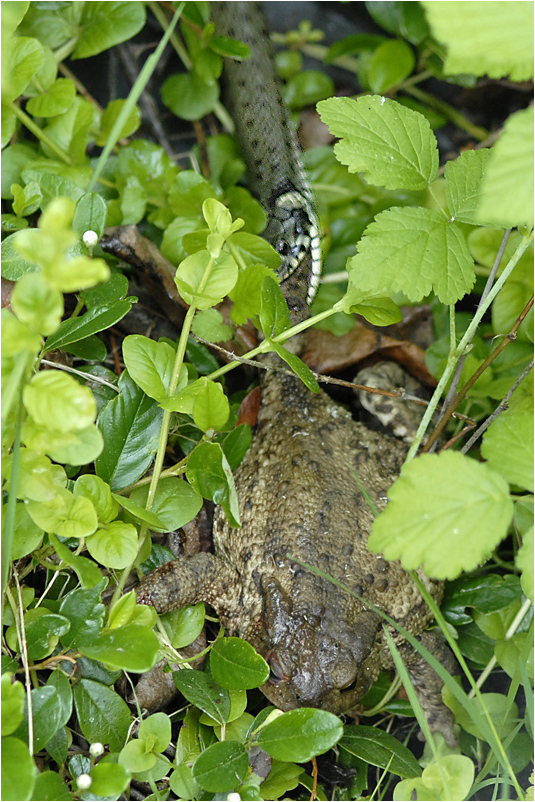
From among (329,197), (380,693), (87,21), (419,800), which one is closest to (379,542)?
(419,800)

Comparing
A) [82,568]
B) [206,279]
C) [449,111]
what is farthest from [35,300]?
[449,111]

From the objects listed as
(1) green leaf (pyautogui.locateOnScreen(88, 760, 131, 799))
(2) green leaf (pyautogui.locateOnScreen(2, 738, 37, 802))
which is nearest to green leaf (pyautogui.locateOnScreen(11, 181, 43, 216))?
(2) green leaf (pyautogui.locateOnScreen(2, 738, 37, 802))

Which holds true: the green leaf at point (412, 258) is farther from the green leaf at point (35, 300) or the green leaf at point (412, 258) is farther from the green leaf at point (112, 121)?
the green leaf at point (112, 121)

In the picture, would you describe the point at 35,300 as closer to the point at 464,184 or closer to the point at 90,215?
the point at 90,215

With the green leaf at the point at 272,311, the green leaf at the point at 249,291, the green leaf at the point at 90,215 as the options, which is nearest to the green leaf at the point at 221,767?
the green leaf at the point at 272,311

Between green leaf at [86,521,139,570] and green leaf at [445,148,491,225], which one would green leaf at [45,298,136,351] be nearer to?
green leaf at [86,521,139,570]

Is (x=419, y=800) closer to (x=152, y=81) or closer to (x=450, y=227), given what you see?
(x=450, y=227)

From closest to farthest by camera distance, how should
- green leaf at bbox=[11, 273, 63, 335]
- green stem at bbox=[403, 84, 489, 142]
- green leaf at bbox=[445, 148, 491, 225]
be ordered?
green leaf at bbox=[11, 273, 63, 335] < green leaf at bbox=[445, 148, 491, 225] < green stem at bbox=[403, 84, 489, 142]
